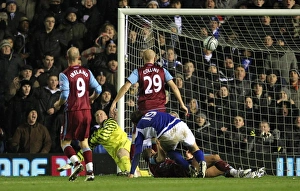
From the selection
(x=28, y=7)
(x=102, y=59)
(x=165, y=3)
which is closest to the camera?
(x=102, y=59)

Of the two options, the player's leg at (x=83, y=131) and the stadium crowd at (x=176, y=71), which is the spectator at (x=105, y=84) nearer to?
the stadium crowd at (x=176, y=71)

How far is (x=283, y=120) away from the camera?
59.3 ft

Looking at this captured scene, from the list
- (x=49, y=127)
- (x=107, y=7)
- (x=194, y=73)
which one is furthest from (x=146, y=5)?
(x=49, y=127)

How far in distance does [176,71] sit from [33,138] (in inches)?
119

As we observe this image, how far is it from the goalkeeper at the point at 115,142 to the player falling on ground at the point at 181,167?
1.03m

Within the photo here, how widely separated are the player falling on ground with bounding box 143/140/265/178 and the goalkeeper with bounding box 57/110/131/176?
103 cm

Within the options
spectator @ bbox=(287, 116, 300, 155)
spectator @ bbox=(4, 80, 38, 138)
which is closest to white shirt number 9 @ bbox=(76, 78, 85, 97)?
spectator @ bbox=(4, 80, 38, 138)

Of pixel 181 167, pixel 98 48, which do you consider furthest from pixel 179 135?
pixel 98 48

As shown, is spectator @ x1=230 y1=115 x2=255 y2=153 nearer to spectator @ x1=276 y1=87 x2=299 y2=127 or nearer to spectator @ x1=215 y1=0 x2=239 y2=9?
spectator @ x1=276 y1=87 x2=299 y2=127

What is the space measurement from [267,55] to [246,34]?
58 centimetres

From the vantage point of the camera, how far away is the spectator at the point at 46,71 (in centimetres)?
1802

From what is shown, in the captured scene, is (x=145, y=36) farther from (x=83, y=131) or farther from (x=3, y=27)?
(x=83, y=131)

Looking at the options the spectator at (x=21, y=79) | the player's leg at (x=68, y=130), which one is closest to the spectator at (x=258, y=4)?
the spectator at (x=21, y=79)

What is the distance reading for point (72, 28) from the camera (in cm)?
1888
